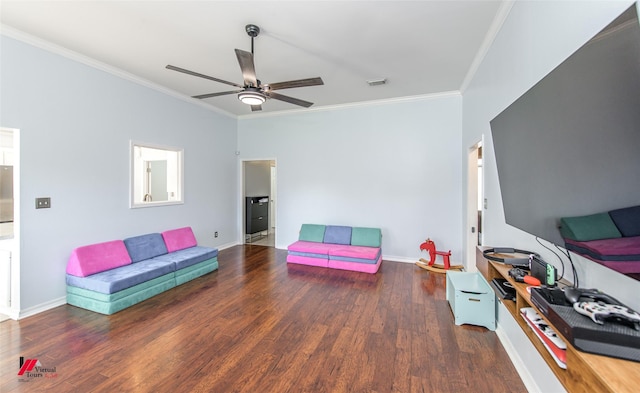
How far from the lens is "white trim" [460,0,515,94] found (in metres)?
2.31

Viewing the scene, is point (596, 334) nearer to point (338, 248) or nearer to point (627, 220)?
point (627, 220)

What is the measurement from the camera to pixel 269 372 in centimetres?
200

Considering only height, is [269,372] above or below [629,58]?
below

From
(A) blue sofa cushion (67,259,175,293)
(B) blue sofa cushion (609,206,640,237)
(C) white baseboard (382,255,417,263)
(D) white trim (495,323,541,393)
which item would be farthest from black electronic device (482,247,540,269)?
(A) blue sofa cushion (67,259,175,293)

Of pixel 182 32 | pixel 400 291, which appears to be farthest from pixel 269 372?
pixel 182 32

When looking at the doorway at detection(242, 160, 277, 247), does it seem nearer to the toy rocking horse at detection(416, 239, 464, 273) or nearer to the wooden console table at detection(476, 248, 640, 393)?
the toy rocking horse at detection(416, 239, 464, 273)

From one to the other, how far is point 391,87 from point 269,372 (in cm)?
432

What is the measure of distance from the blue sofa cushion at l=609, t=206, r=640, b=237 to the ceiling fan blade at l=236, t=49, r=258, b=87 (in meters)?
2.50

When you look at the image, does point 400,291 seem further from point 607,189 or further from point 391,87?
point 391,87

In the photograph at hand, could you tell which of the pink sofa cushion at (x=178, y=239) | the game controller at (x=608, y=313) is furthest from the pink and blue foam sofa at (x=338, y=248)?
the game controller at (x=608, y=313)

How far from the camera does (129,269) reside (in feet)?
11.0

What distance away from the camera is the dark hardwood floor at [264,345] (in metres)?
1.89

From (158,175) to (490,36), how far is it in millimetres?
5909

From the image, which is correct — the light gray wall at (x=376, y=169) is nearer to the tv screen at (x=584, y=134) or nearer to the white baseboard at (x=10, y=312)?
the tv screen at (x=584, y=134)
